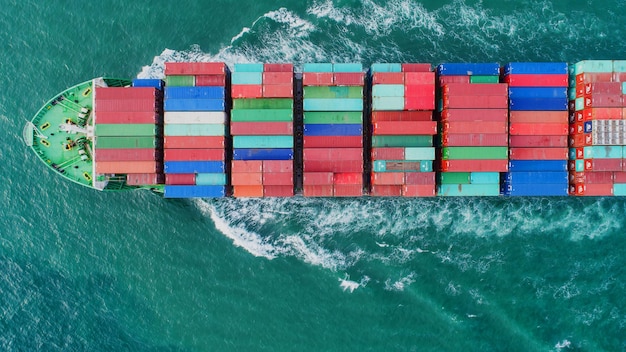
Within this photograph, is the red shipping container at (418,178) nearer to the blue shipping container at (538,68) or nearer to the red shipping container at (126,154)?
the blue shipping container at (538,68)

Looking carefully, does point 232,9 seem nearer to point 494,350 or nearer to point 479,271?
point 479,271

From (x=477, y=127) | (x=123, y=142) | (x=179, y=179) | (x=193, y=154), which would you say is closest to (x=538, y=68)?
(x=477, y=127)

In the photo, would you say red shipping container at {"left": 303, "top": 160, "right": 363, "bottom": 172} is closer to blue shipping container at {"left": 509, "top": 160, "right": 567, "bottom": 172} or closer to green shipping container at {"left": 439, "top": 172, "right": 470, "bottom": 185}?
green shipping container at {"left": 439, "top": 172, "right": 470, "bottom": 185}

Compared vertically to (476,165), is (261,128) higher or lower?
higher

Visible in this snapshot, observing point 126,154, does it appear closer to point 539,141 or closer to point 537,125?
point 537,125

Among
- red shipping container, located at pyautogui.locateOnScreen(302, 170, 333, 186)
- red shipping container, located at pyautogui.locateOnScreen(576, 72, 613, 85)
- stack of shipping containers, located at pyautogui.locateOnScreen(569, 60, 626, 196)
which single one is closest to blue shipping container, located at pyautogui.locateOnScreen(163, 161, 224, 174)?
red shipping container, located at pyautogui.locateOnScreen(302, 170, 333, 186)
